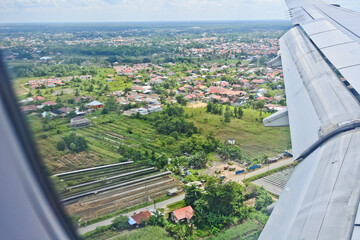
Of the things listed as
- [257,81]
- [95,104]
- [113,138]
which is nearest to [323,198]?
[113,138]

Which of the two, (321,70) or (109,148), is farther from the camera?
(109,148)

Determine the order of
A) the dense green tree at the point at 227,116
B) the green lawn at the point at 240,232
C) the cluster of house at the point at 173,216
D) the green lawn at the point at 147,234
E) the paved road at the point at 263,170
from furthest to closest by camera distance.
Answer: the dense green tree at the point at 227,116 → the paved road at the point at 263,170 → the cluster of house at the point at 173,216 → the green lawn at the point at 147,234 → the green lawn at the point at 240,232

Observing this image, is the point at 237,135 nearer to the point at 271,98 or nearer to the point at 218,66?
the point at 271,98

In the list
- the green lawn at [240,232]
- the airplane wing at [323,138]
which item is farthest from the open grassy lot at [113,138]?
the airplane wing at [323,138]

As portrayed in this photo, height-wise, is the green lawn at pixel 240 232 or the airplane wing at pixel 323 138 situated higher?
the airplane wing at pixel 323 138

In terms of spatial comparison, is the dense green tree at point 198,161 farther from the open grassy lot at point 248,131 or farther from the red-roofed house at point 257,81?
the red-roofed house at point 257,81

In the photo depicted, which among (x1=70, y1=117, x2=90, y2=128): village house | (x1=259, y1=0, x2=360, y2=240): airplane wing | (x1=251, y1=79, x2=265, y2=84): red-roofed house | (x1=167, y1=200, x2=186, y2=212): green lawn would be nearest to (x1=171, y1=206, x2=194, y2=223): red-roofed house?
(x1=167, y1=200, x2=186, y2=212): green lawn

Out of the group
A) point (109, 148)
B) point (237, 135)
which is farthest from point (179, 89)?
point (109, 148)

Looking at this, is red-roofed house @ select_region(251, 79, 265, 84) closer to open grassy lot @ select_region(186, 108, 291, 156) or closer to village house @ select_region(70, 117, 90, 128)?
open grassy lot @ select_region(186, 108, 291, 156)

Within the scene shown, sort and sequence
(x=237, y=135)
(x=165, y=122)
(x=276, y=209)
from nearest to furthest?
(x=276, y=209) → (x=237, y=135) → (x=165, y=122)
